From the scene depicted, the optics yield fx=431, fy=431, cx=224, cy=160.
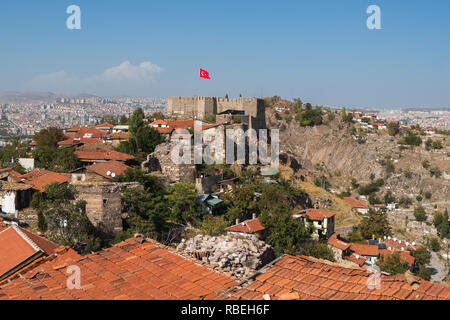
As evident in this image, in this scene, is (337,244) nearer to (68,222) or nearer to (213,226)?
(213,226)

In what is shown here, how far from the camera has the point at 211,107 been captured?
41.0 meters

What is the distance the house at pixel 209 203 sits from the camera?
19.7 m

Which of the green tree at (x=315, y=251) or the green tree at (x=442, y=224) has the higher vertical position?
the green tree at (x=315, y=251)

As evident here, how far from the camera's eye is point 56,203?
1403 cm

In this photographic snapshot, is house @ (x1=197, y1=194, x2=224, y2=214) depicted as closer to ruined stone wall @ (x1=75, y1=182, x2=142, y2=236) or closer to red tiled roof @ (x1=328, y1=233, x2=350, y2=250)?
ruined stone wall @ (x1=75, y1=182, x2=142, y2=236)

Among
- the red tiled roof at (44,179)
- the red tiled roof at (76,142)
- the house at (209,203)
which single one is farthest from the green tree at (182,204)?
the red tiled roof at (76,142)

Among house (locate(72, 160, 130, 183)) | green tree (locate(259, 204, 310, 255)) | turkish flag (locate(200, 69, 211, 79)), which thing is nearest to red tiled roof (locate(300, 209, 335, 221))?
green tree (locate(259, 204, 310, 255))

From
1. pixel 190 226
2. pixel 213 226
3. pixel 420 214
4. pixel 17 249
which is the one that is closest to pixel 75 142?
pixel 190 226

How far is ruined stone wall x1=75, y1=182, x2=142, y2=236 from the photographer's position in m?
14.5

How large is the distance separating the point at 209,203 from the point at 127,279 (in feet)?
44.6

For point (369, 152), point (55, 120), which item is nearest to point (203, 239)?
point (369, 152)

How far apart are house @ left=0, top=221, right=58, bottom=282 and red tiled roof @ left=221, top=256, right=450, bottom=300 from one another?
5132 mm

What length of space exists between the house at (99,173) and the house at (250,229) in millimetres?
5336

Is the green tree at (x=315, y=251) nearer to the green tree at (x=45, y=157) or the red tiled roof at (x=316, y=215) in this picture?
the red tiled roof at (x=316, y=215)
